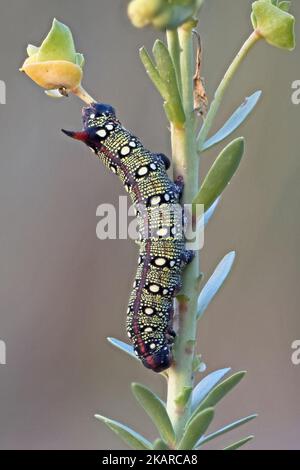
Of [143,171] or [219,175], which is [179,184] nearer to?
[219,175]

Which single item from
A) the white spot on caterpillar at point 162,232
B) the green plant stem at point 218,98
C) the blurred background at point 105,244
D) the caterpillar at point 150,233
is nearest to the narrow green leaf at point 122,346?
the caterpillar at point 150,233

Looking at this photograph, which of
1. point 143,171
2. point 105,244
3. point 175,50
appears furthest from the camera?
point 105,244

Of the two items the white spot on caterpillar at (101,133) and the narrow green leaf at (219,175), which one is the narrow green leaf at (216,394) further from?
the white spot on caterpillar at (101,133)

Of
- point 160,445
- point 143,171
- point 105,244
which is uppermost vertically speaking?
point 105,244

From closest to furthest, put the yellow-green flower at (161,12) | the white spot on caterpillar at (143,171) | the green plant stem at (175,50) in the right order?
the yellow-green flower at (161,12)
the green plant stem at (175,50)
the white spot on caterpillar at (143,171)

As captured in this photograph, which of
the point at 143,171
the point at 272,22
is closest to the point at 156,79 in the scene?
the point at 272,22

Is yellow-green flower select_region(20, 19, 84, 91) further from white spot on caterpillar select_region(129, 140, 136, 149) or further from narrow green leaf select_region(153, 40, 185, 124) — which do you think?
white spot on caterpillar select_region(129, 140, 136, 149)

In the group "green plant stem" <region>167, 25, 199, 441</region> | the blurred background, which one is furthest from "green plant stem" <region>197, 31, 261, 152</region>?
the blurred background
